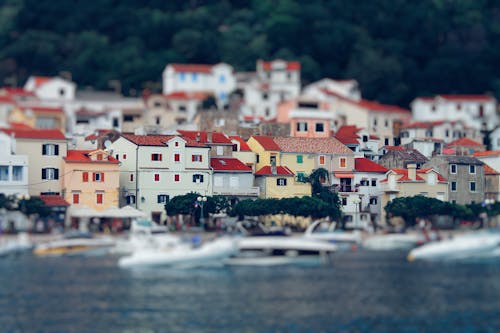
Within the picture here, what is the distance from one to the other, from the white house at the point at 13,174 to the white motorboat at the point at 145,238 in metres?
5.82

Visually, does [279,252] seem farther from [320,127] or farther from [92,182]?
[320,127]

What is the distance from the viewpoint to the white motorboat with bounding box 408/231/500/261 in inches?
2427

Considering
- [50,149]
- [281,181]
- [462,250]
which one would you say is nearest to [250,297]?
[462,250]

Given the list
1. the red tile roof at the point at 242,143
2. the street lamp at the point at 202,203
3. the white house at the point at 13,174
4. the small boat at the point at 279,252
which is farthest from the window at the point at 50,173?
the small boat at the point at 279,252

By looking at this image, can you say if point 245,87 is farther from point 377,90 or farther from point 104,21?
point 104,21

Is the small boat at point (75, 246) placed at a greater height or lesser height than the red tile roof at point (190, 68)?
lesser

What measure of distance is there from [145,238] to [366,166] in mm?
19716

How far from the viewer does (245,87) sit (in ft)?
346

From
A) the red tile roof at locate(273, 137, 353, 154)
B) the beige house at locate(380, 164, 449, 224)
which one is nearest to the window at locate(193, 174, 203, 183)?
the red tile roof at locate(273, 137, 353, 154)

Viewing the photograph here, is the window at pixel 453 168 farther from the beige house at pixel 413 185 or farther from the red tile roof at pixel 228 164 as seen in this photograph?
the red tile roof at pixel 228 164

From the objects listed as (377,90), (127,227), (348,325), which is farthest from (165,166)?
(377,90)

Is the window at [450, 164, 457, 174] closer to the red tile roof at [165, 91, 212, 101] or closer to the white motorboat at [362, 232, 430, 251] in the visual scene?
the white motorboat at [362, 232, 430, 251]

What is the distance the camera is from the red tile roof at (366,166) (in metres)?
76.4

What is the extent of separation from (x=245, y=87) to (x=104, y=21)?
19.5 metres
